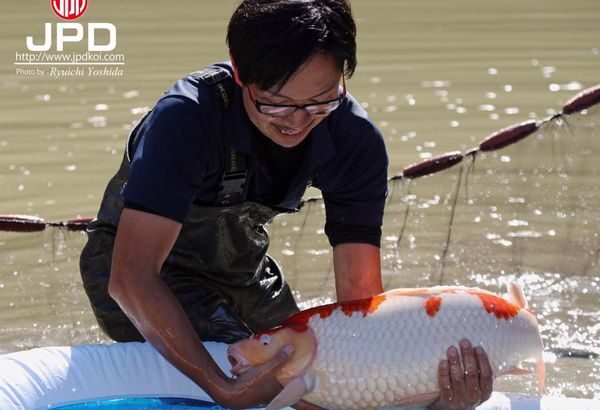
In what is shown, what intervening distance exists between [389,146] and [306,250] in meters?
1.84

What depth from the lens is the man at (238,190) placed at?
8.36 ft

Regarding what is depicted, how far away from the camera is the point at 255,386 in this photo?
2.57m

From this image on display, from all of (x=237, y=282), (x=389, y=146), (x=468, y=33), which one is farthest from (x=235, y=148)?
(x=468, y=33)

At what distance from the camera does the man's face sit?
253 cm

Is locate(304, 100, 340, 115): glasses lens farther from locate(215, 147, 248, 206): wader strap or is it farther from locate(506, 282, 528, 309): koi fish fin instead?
locate(506, 282, 528, 309): koi fish fin

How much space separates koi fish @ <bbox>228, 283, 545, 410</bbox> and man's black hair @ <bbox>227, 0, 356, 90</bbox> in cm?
53

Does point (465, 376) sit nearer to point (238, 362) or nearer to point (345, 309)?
point (345, 309)

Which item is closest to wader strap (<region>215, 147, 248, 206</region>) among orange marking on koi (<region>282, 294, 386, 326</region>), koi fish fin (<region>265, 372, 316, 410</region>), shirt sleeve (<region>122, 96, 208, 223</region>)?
shirt sleeve (<region>122, 96, 208, 223</region>)

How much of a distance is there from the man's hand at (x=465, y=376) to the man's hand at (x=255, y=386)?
347mm

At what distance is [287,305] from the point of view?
11.1ft

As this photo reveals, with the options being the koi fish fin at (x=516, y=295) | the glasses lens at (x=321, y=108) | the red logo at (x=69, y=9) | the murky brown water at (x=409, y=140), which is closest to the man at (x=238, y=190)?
the glasses lens at (x=321, y=108)

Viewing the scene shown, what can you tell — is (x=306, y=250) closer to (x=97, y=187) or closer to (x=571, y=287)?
(x=571, y=287)

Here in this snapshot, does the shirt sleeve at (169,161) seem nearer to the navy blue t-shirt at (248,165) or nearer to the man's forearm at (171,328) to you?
the navy blue t-shirt at (248,165)

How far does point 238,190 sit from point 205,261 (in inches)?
10.4
